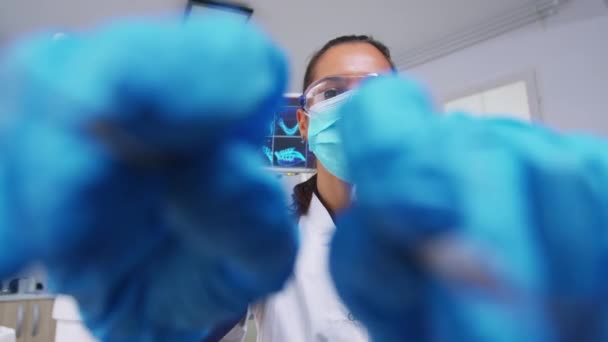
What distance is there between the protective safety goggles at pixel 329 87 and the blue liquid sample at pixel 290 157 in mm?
206

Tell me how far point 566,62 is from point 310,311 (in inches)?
62.1

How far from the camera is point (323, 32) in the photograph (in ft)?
6.32

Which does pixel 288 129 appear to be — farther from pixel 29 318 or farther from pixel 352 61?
pixel 29 318

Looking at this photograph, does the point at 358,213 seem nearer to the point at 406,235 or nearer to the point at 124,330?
the point at 406,235

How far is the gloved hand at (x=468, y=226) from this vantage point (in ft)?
0.50

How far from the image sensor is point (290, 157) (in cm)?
97

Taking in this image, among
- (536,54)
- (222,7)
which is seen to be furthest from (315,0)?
(536,54)

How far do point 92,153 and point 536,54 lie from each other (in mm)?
1973

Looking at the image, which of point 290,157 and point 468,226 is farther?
point 290,157

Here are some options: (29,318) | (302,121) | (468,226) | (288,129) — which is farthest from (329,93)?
(29,318)

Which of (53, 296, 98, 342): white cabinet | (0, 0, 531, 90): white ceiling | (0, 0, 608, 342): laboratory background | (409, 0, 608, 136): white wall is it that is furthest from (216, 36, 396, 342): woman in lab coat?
(409, 0, 608, 136): white wall

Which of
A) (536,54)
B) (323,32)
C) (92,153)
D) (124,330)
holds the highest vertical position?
(323,32)

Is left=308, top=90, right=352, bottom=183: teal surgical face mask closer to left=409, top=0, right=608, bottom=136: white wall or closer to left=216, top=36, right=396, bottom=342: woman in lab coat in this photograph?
left=216, top=36, right=396, bottom=342: woman in lab coat

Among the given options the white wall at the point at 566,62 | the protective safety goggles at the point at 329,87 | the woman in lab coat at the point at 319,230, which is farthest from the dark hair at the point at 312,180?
the white wall at the point at 566,62
